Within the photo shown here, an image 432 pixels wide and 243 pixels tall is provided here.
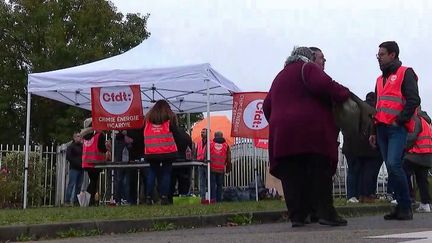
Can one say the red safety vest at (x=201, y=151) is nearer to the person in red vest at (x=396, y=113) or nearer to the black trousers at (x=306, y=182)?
the person in red vest at (x=396, y=113)

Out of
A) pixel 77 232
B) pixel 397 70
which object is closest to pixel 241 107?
pixel 397 70

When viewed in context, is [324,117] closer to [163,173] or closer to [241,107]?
[163,173]

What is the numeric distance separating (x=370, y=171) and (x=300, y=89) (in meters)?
5.32

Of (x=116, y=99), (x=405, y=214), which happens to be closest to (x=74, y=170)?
(x=116, y=99)

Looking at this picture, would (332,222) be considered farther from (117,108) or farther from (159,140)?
(117,108)

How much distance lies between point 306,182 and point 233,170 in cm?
1114

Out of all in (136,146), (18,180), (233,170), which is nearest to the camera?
(136,146)

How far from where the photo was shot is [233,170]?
56.9 feet

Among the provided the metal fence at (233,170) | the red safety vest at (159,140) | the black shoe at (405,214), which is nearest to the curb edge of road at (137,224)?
the black shoe at (405,214)

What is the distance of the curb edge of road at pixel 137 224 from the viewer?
6.34 m

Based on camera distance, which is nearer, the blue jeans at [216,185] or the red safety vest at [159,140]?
the red safety vest at [159,140]

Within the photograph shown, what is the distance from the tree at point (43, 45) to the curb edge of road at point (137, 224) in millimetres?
19575

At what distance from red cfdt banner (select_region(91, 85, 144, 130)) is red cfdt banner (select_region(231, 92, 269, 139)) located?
2.07 metres

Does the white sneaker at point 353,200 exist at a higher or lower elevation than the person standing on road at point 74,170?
lower
